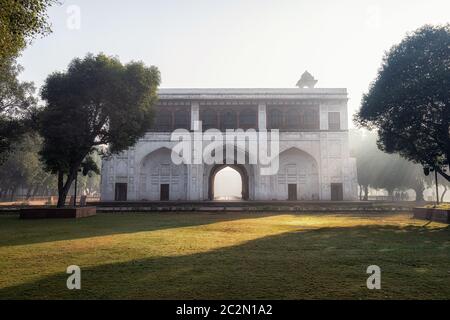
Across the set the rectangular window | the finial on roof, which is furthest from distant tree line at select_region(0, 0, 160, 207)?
the finial on roof

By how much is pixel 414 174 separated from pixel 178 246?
151ft

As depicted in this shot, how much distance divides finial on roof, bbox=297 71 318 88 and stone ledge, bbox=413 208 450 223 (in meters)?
23.4

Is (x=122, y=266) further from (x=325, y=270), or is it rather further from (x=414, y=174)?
(x=414, y=174)

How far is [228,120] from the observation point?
36.2 meters

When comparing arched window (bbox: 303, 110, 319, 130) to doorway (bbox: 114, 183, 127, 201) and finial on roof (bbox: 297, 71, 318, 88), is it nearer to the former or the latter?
finial on roof (bbox: 297, 71, 318, 88)

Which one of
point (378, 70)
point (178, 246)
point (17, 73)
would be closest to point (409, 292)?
point (178, 246)

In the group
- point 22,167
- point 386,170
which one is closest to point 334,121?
point 386,170

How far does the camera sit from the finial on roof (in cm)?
3933

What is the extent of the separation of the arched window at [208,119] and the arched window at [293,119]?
8.02 meters

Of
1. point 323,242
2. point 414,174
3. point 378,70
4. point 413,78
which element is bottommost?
point 323,242

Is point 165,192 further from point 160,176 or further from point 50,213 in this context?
point 50,213

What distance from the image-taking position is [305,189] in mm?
36031

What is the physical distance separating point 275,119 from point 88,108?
831 inches

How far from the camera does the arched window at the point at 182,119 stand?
35.9 m
